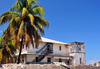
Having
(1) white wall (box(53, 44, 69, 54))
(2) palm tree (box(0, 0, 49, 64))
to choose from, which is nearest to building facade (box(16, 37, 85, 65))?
(1) white wall (box(53, 44, 69, 54))

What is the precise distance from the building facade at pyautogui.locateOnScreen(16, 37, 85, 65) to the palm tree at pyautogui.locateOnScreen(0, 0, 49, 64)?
11.7 metres

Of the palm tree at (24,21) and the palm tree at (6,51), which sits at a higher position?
the palm tree at (24,21)

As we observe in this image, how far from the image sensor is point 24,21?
2027cm

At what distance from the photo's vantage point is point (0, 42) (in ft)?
78.7

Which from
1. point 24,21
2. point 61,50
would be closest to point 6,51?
point 24,21

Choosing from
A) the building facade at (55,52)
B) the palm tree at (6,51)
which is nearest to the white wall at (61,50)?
the building facade at (55,52)

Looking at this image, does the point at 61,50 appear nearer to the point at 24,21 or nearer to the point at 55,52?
the point at 55,52

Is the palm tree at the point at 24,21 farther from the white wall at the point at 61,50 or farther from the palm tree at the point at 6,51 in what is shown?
the white wall at the point at 61,50

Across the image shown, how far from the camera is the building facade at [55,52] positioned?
3259 centimetres

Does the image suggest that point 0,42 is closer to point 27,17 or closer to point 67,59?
point 27,17

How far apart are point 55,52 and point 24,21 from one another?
18.3m

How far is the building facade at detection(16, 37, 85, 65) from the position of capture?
32.6 metres

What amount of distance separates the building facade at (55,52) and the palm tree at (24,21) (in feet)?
38.4

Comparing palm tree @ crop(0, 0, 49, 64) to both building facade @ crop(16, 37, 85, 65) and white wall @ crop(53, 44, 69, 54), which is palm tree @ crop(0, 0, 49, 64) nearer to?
building facade @ crop(16, 37, 85, 65)
